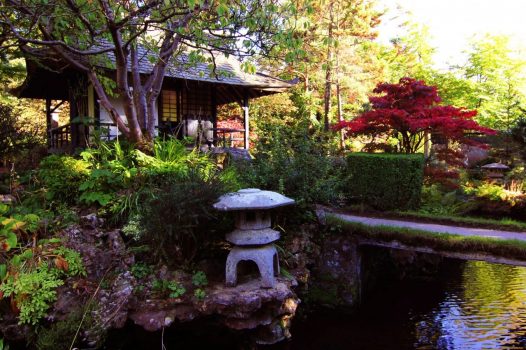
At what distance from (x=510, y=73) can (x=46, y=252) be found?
60.6ft

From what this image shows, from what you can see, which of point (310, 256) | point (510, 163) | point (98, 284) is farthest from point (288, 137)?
point (510, 163)

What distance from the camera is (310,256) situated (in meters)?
6.72

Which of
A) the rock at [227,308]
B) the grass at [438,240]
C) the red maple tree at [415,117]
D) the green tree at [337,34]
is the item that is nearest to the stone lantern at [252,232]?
the rock at [227,308]

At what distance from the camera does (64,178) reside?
6719 millimetres

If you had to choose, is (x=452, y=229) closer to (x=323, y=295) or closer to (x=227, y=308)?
(x=323, y=295)

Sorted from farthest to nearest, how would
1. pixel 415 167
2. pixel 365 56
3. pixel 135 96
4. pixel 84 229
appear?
1. pixel 365 56
2. pixel 415 167
3. pixel 135 96
4. pixel 84 229

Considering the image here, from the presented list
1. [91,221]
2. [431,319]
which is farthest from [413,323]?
[91,221]

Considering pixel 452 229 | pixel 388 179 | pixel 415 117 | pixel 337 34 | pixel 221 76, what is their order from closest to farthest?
1. pixel 452 229
2. pixel 388 179
3. pixel 415 117
4. pixel 221 76
5. pixel 337 34

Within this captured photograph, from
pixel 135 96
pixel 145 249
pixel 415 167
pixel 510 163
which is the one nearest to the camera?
pixel 145 249

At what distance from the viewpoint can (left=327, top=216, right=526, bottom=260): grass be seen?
5.70m

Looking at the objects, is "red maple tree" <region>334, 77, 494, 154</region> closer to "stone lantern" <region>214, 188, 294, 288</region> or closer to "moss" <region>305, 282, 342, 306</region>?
"moss" <region>305, 282, 342, 306</region>

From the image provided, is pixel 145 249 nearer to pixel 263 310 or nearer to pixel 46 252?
pixel 46 252

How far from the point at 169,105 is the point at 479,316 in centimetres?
Result: 1085

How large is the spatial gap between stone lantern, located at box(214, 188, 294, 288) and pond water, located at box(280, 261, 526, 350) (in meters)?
1.31
